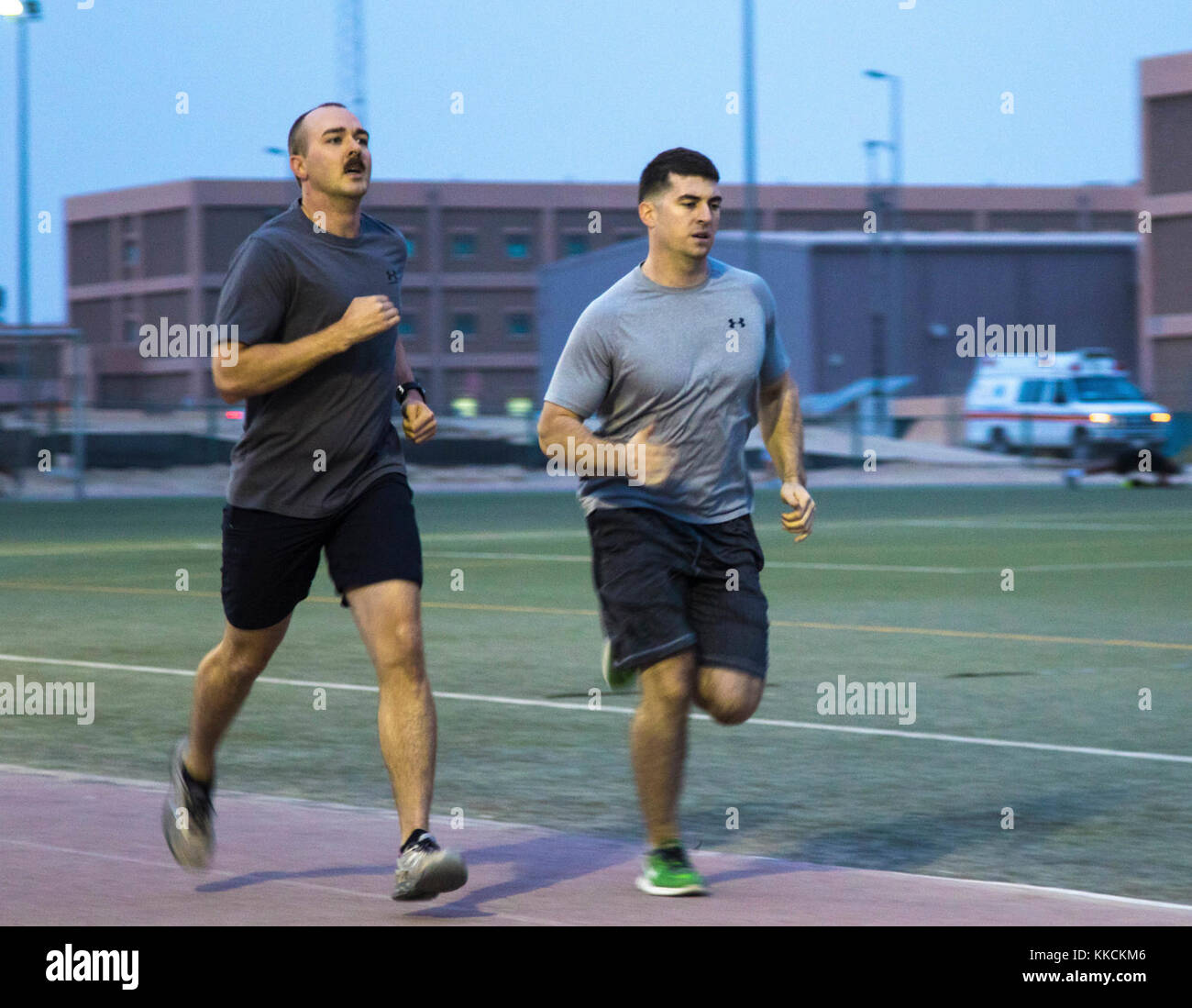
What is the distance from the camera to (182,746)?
20.6 feet

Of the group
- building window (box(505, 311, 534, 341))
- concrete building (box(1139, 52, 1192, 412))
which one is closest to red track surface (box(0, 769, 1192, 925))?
concrete building (box(1139, 52, 1192, 412))

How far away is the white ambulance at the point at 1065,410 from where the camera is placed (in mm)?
43875

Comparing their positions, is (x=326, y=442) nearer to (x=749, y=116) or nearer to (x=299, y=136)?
(x=299, y=136)

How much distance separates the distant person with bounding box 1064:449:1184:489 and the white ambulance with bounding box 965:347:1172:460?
5262 millimetres

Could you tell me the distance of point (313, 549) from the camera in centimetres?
597

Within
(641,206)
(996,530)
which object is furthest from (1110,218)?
→ (641,206)

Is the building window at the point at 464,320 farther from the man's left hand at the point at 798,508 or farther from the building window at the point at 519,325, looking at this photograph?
the man's left hand at the point at 798,508

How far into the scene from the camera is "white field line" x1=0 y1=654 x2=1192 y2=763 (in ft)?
27.9

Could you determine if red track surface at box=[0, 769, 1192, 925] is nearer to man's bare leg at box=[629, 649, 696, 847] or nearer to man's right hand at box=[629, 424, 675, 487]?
man's bare leg at box=[629, 649, 696, 847]

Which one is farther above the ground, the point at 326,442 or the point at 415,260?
the point at 415,260

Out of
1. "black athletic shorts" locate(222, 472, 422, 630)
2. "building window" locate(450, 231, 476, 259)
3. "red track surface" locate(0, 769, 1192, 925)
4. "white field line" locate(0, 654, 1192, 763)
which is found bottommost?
"white field line" locate(0, 654, 1192, 763)

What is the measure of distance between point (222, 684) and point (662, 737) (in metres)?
1.27

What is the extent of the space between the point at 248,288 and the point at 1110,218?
346 ft

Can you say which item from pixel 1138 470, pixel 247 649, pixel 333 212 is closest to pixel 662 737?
pixel 247 649
